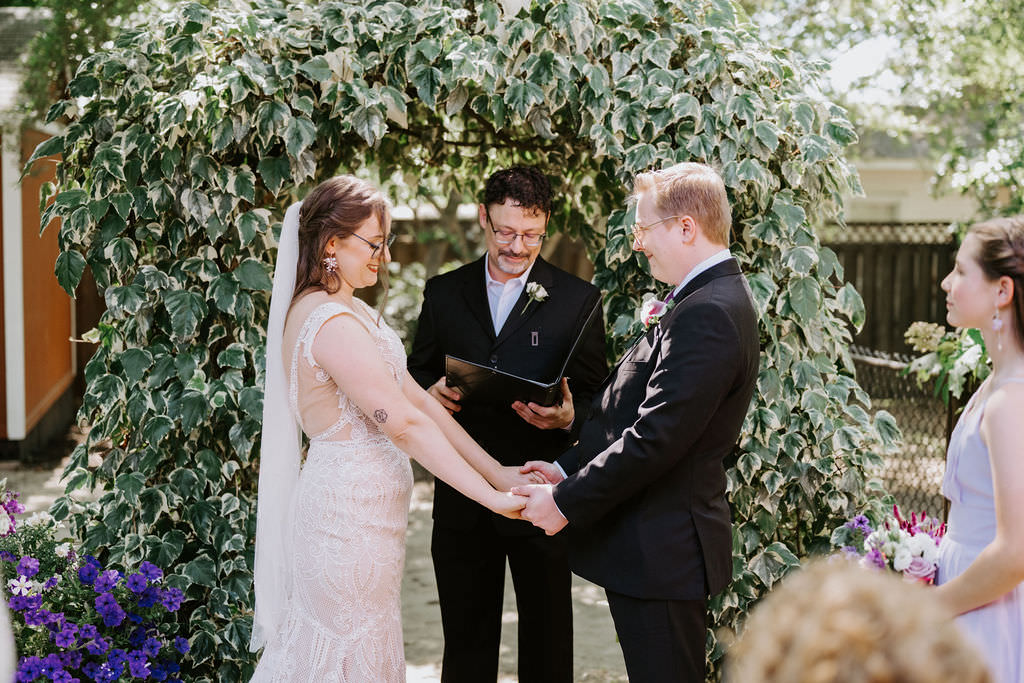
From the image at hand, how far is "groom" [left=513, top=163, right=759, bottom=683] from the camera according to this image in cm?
255

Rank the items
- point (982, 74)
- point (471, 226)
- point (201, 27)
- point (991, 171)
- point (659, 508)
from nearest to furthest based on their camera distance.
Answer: point (659, 508) → point (201, 27) → point (991, 171) → point (982, 74) → point (471, 226)

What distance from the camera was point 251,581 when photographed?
3586 mm

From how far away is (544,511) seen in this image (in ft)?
9.32

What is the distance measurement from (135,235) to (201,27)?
76 centimetres

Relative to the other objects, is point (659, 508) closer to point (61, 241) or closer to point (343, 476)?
point (343, 476)

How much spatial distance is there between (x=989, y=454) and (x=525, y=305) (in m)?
1.75

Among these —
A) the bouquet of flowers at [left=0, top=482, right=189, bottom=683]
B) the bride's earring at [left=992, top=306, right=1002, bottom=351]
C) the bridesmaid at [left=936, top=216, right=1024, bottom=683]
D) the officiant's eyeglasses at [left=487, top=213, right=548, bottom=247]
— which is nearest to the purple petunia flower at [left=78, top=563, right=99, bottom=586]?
the bouquet of flowers at [left=0, top=482, right=189, bottom=683]

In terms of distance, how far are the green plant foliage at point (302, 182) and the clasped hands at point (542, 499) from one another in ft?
2.42

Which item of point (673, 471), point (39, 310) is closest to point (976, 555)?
point (673, 471)

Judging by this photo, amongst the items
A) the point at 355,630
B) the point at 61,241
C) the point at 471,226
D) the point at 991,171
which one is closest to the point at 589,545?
the point at 355,630

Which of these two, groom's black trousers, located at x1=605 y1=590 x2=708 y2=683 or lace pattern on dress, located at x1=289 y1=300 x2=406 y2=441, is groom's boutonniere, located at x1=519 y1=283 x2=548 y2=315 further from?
groom's black trousers, located at x1=605 y1=590 x2=708 y2=683

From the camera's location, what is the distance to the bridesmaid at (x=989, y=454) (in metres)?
2.08

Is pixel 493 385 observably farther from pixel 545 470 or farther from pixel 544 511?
pixel 544 511

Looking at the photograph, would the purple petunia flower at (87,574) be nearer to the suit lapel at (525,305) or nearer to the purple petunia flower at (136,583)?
the purple petunia flower at (136,583)
